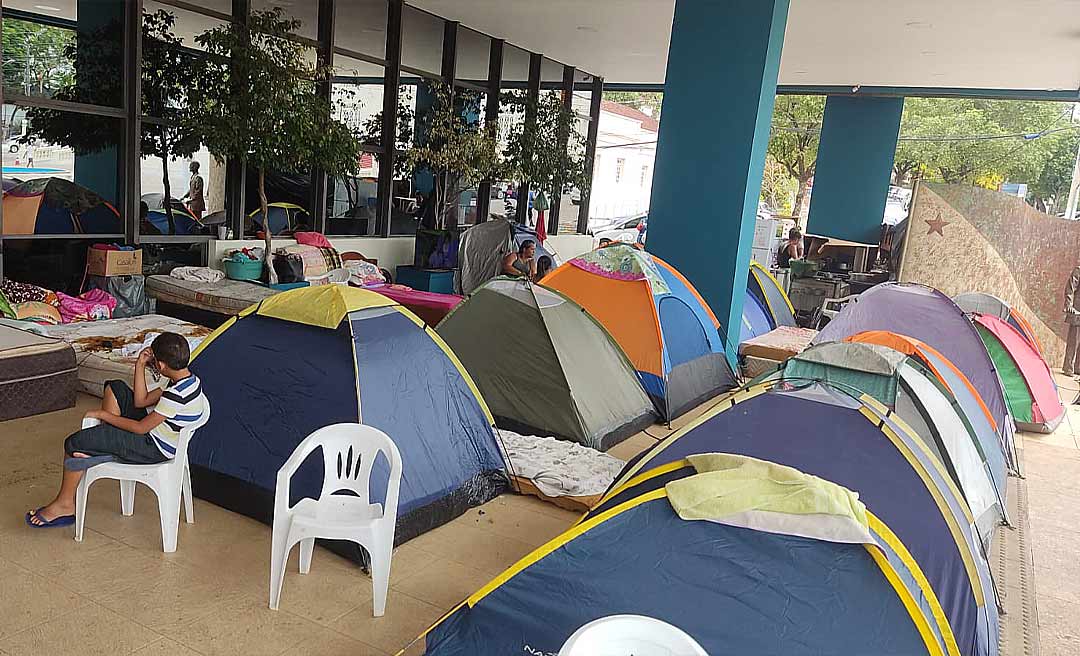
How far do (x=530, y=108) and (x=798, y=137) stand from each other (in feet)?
27.3

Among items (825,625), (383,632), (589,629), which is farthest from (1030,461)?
(589,629)

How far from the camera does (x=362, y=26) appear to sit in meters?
8.41

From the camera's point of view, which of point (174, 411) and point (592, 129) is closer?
point (174, 411)

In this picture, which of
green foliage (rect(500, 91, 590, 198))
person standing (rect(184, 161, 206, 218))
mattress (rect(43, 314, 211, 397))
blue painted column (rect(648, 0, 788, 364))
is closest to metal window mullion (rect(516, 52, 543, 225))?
green foliage (rect(500, 91, 590, 198))

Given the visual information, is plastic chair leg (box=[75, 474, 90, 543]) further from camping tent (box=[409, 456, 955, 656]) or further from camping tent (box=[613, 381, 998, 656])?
camping tent (box=[613, 381, 998, 656])

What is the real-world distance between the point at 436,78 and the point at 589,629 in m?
8.43

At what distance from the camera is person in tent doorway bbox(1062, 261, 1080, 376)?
8.31 metres

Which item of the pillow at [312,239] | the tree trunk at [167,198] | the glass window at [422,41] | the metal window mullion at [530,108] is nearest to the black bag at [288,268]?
the pillow at [312,239]

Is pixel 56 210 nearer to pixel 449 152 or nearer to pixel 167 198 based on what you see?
pixel 167 198

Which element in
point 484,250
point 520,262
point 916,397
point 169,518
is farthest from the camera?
point 484,250

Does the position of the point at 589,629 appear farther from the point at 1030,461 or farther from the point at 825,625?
the point at 1030,461

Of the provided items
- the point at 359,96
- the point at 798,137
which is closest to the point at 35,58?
the point at 359,96

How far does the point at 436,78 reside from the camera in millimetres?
9281

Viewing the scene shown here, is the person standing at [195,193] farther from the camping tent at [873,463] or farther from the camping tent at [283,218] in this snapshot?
the camping tent at [873,463]
